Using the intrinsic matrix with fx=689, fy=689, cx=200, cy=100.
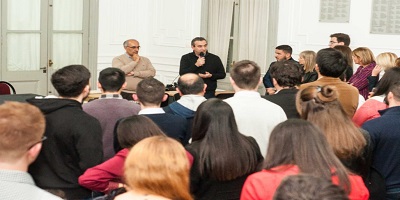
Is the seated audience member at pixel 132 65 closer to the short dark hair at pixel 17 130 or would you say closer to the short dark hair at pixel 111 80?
the short dark hair at pixel 111 80

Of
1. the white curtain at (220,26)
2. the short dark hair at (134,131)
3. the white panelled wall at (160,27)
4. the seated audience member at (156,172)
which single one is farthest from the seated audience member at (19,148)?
the white curtain at (220,26)

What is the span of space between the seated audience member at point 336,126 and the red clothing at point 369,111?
1.02 metres

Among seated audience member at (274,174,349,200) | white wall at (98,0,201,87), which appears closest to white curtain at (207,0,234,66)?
white wall at (98,0,201,87)

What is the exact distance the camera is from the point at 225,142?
3.85 metres

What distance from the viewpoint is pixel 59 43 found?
12.1 meters

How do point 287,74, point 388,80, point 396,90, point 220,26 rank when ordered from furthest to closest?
point 220,26 < point 287,74 < point 388,80 < point 396,90

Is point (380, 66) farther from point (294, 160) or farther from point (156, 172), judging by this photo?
point (156, 172)

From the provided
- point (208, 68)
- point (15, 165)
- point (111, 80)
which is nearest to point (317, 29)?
point (208, 68)

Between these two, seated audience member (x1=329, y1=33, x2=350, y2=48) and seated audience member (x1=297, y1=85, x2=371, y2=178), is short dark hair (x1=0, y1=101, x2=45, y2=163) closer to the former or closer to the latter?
seated audience member (x1=297, y1=85, x2=371, y2=178)

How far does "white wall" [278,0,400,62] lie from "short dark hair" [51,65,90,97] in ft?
21.7

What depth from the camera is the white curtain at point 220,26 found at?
12.1 m

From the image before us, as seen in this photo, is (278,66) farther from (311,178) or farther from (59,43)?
(59,43)

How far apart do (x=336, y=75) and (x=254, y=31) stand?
6.19 m

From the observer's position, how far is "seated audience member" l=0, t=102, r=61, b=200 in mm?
2531
